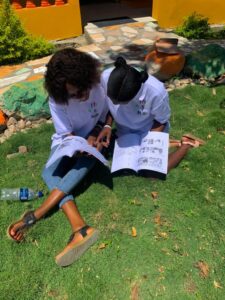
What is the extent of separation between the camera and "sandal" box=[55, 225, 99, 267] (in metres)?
2.75

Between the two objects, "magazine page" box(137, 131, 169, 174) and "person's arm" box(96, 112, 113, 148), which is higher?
"person's arm" box(96, 112, 113, 148)

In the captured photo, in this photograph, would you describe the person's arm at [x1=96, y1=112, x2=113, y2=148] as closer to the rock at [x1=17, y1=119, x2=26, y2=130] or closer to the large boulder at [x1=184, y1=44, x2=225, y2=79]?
the rock at [x1=17, y1=119, x2=26, y2=130]

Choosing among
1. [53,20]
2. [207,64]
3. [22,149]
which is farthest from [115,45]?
[22,149]

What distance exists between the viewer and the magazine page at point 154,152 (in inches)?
128

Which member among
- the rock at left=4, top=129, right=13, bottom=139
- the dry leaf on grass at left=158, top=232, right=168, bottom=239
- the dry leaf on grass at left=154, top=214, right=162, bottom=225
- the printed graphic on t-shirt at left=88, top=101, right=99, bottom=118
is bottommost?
the rock at left=4, top=129, right=13, bottom=139

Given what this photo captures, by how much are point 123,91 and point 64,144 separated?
73 centimetres

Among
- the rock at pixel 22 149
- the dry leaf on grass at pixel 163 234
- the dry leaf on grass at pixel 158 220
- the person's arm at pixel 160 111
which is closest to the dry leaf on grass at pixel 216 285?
the dry leaf on grass at pixel 163 234

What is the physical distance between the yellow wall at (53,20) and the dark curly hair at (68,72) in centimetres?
419

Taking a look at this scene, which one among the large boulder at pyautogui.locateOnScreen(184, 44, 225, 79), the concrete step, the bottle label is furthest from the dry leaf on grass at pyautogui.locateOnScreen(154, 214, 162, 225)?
the concrete step

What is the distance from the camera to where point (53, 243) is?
2939 millimetres

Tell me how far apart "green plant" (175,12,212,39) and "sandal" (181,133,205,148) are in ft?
13.0

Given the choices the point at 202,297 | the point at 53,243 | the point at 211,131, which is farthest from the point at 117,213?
the point at 211,131

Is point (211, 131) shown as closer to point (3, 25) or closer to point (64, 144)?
point (64, 144)

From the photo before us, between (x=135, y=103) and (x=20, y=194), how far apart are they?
1.42 m
